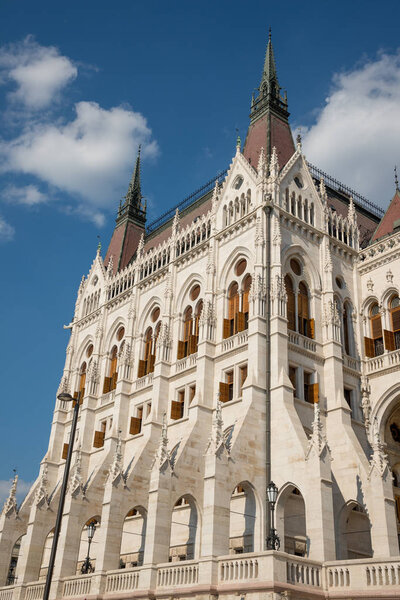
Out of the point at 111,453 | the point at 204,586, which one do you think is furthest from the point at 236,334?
the point at 204,586

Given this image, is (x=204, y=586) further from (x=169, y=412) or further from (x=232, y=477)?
(x=169, y=412)

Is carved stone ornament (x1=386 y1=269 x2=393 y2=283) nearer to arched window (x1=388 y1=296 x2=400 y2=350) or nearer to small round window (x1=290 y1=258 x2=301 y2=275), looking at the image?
arched window (x1=388 y1=296 x2=400 y2=350)

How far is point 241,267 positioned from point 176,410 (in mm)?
9431

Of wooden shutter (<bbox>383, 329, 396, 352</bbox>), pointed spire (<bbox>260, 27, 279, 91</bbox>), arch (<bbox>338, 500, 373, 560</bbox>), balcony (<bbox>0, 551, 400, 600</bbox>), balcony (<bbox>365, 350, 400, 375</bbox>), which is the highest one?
pointed spire (<bbox>260, 27, 279, 91</bbox>)

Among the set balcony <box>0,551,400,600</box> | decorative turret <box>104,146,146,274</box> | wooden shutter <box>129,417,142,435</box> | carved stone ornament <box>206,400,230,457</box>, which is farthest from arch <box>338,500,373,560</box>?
decorative turret <box>104,146,146,274</box>

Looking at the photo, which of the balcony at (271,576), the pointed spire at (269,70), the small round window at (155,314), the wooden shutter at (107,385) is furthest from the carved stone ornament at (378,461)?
the pointed spire at (269,70)

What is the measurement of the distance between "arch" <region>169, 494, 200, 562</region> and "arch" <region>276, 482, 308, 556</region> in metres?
4.69

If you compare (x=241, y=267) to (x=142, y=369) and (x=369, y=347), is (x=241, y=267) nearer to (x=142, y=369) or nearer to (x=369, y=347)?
(x=369, y=347)

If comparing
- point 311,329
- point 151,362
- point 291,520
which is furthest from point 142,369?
point 291,520

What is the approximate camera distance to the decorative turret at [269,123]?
145 feet

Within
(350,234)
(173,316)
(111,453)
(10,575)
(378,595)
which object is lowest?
(378,595)

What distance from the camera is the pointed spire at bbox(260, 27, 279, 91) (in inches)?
1897

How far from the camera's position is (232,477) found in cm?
3033

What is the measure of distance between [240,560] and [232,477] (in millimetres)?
4912
